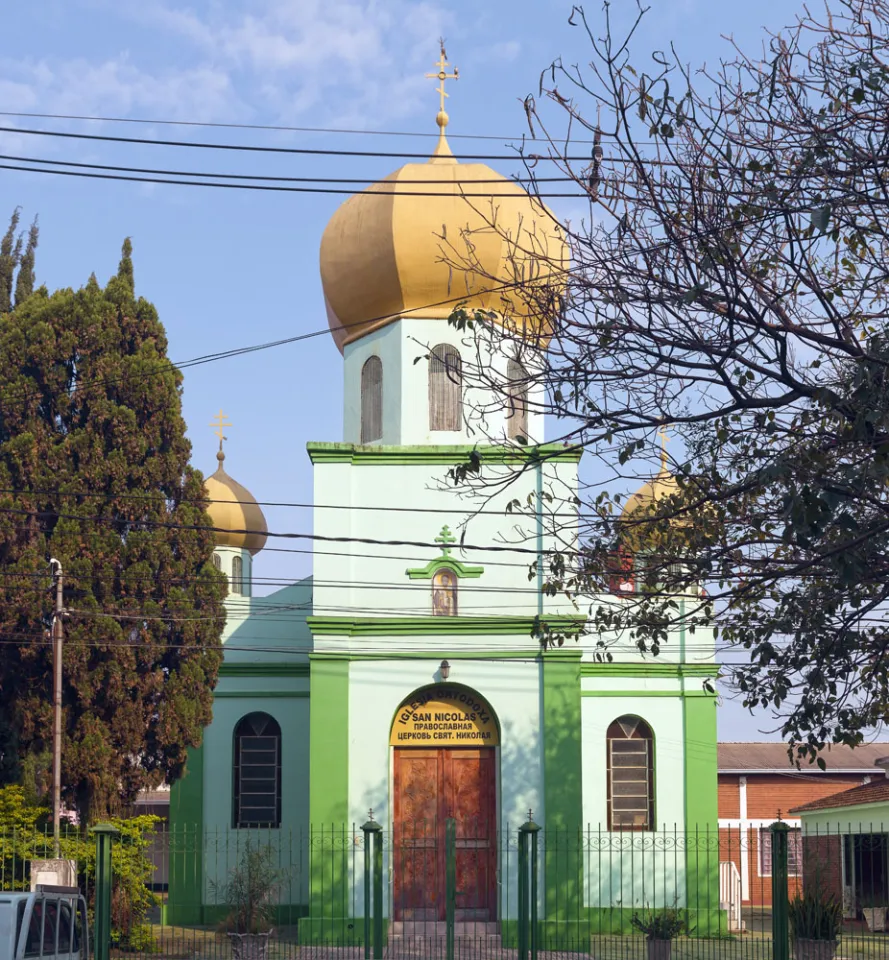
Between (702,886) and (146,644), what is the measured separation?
9.68 m

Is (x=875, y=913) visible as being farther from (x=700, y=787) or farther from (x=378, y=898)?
(x=378, y=898)

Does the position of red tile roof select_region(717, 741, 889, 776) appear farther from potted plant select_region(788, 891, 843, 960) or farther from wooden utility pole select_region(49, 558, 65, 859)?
wooden utility pole select_region(49, 558, 65, 859)

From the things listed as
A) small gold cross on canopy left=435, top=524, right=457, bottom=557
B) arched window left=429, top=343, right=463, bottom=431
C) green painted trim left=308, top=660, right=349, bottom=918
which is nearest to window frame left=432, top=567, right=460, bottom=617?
small gold cross on canopy left=435, top=524, right=457, bottom=557

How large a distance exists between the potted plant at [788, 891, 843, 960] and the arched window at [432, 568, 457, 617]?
6.58 m

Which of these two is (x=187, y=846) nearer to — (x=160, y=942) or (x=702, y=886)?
(x=160, y=942)

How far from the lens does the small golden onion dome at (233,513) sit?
111 ft

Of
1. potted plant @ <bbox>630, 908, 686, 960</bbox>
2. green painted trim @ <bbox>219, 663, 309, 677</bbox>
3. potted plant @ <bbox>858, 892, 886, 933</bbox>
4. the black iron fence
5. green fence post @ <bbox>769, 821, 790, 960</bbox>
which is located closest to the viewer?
green fence post @ <bbox>769, 821, 790, 960</bbox>

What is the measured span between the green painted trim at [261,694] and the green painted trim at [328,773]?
2935mm

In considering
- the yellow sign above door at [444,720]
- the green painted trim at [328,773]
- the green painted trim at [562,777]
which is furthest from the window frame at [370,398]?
the green painted trim at [562,777]

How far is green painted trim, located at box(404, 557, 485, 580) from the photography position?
22078 mm

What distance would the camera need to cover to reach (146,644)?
20.9 m

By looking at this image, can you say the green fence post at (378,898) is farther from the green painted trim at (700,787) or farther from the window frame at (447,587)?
the green painted trim at (700,787)

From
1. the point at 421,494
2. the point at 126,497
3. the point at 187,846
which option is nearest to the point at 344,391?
the point at 421,494

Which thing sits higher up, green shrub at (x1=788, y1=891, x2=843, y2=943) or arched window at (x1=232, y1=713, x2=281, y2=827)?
arched window at (x1=232, y1=713, x2=281, y2=827)
